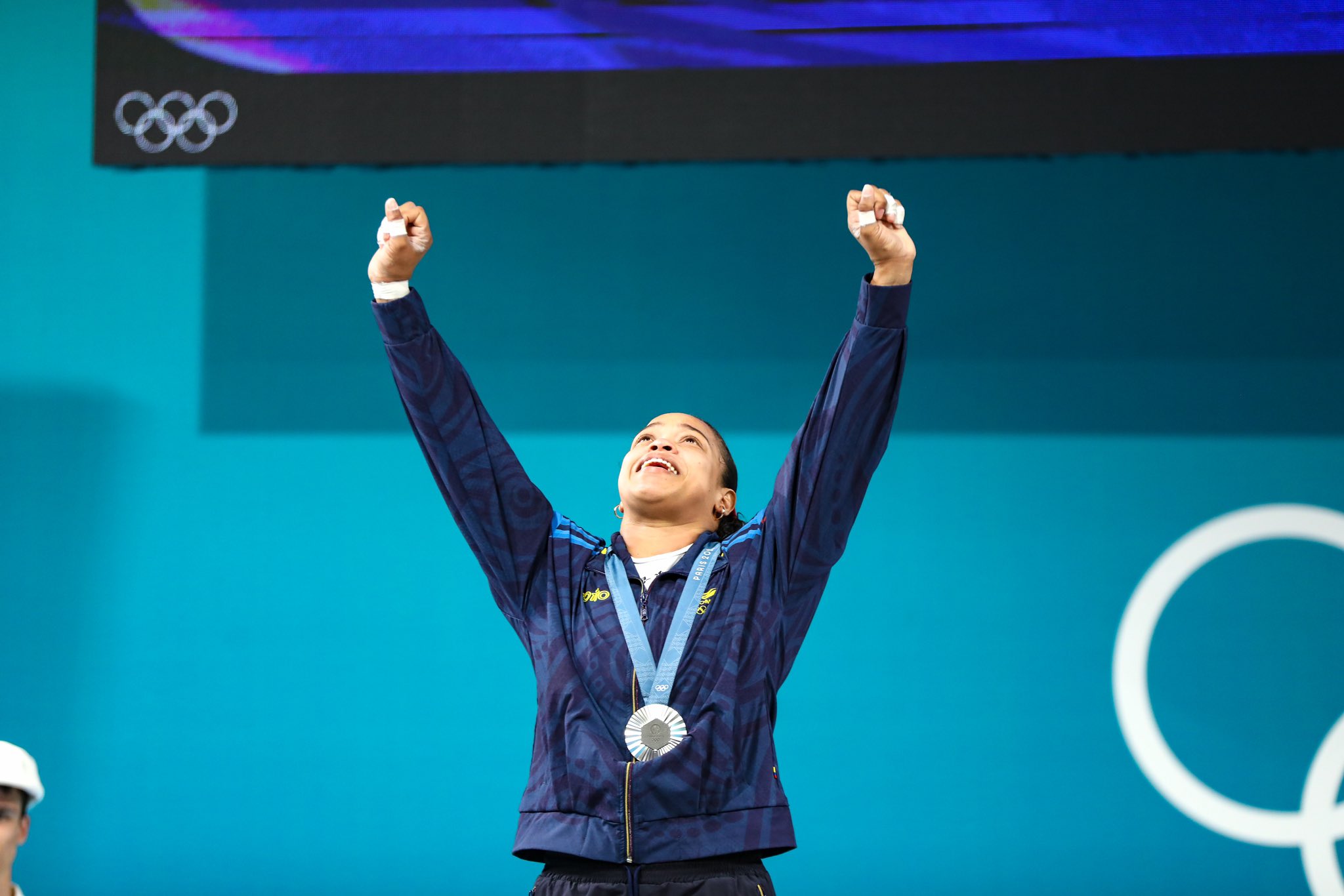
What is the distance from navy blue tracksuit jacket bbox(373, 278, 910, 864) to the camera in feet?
5.37

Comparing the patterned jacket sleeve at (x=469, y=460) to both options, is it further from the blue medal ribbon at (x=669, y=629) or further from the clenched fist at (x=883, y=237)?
the clenched fist at (x=883, y=237)

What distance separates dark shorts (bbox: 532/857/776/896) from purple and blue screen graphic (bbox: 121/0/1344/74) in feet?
5.41

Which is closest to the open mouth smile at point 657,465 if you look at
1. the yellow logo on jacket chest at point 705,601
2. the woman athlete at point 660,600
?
the woman athlete at point 660,600

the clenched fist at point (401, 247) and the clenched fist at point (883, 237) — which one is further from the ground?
the clenched fist at point (401, 247)

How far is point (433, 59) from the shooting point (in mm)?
2721

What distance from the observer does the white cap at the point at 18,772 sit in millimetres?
1739

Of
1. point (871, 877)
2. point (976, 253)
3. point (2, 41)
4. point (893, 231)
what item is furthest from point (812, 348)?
point (2, 41)

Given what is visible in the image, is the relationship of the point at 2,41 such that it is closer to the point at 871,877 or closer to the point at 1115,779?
the point at 871,877

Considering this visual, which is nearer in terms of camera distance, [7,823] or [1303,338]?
[7,823]

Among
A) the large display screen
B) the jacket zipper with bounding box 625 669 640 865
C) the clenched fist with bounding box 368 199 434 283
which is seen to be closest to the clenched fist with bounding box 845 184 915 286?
the clenched fist with bounding box 368 199 434 283

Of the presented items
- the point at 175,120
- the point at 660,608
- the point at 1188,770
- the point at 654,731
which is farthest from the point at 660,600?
the point at 1188,770

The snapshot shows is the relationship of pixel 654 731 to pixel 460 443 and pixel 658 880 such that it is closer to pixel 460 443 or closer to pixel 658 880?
pixel 658 880

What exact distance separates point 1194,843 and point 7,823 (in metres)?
2.48

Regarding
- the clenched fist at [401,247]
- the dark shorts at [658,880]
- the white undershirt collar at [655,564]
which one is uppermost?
the clenched fist at [401,247]
